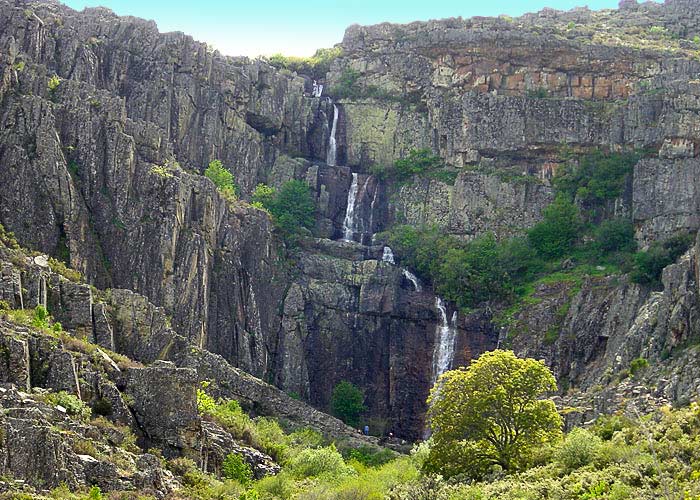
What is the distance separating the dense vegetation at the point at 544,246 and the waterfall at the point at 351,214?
13.7 ft

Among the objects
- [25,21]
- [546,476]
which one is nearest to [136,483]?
[546,476]

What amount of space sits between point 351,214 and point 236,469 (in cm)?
5259

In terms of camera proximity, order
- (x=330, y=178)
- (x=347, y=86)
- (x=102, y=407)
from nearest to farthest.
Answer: (x=102, y=407) < (x=330, y=178) < (x=347, y=86)

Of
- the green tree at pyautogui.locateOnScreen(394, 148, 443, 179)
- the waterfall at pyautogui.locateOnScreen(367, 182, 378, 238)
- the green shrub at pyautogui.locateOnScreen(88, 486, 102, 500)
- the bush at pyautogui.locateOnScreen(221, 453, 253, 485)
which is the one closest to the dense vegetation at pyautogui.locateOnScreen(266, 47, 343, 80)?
the green tree at pyautogui.locateOnScreen(394, 148, 443, 179)

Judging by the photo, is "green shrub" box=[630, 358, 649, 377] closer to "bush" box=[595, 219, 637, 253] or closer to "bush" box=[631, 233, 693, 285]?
"bush" box=[631, 233, 693, 285]

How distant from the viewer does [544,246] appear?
4343 inches

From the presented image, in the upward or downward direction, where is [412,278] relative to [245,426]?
upward

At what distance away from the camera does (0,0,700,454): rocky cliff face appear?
87.8 m

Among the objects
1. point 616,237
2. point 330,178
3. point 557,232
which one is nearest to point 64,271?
point 330,178

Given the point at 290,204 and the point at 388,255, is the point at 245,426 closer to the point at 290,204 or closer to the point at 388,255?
the point at 388,255

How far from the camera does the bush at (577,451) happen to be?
60375 millimetres

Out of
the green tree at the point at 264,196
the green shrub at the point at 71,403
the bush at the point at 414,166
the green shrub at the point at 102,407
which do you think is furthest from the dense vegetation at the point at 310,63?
the green shrub at the point at 71,403

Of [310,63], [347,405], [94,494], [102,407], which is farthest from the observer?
[310,63]

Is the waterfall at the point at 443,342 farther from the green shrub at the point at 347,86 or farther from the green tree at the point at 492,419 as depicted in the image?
the green tree at the point at 492,419
